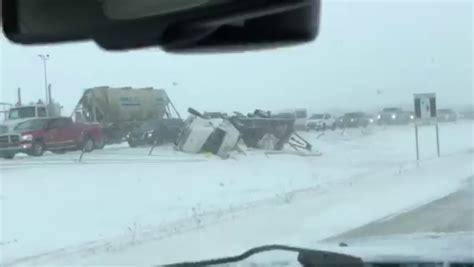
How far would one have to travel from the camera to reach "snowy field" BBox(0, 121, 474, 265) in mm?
3879

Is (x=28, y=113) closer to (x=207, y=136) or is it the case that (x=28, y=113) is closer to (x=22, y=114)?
(x=22, y=114)

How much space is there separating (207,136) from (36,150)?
850 mm

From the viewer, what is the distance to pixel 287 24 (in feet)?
7.06

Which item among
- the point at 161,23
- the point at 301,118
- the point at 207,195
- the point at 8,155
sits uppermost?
the point at 161,23

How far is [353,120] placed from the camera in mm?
4250

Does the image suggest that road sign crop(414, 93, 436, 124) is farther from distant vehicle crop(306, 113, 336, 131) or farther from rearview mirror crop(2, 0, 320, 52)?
rearview mirror crop(2, 0, 320, 52)

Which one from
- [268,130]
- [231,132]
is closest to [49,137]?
[231,132]

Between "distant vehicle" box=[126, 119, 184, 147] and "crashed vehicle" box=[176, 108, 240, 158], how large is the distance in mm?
45

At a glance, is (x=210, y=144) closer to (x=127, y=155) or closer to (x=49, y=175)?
(x=127, y=155)

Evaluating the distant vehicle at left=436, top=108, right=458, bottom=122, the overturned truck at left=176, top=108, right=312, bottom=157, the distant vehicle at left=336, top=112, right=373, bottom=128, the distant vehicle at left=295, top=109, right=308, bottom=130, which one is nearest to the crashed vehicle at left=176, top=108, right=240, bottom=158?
the overturned truck at left=176, top=108, right=312, bottom=157

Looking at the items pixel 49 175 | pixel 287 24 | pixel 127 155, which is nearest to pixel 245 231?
pixel 127 155

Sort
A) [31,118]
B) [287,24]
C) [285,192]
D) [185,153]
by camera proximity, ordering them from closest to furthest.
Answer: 1. [287,24]
2. [31,118]
3. [185,153]
4. [285,192]

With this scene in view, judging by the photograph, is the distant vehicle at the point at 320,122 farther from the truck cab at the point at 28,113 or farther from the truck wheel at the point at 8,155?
the truck wheel at the point at 8,155

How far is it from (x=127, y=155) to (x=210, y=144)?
0.43 metres
